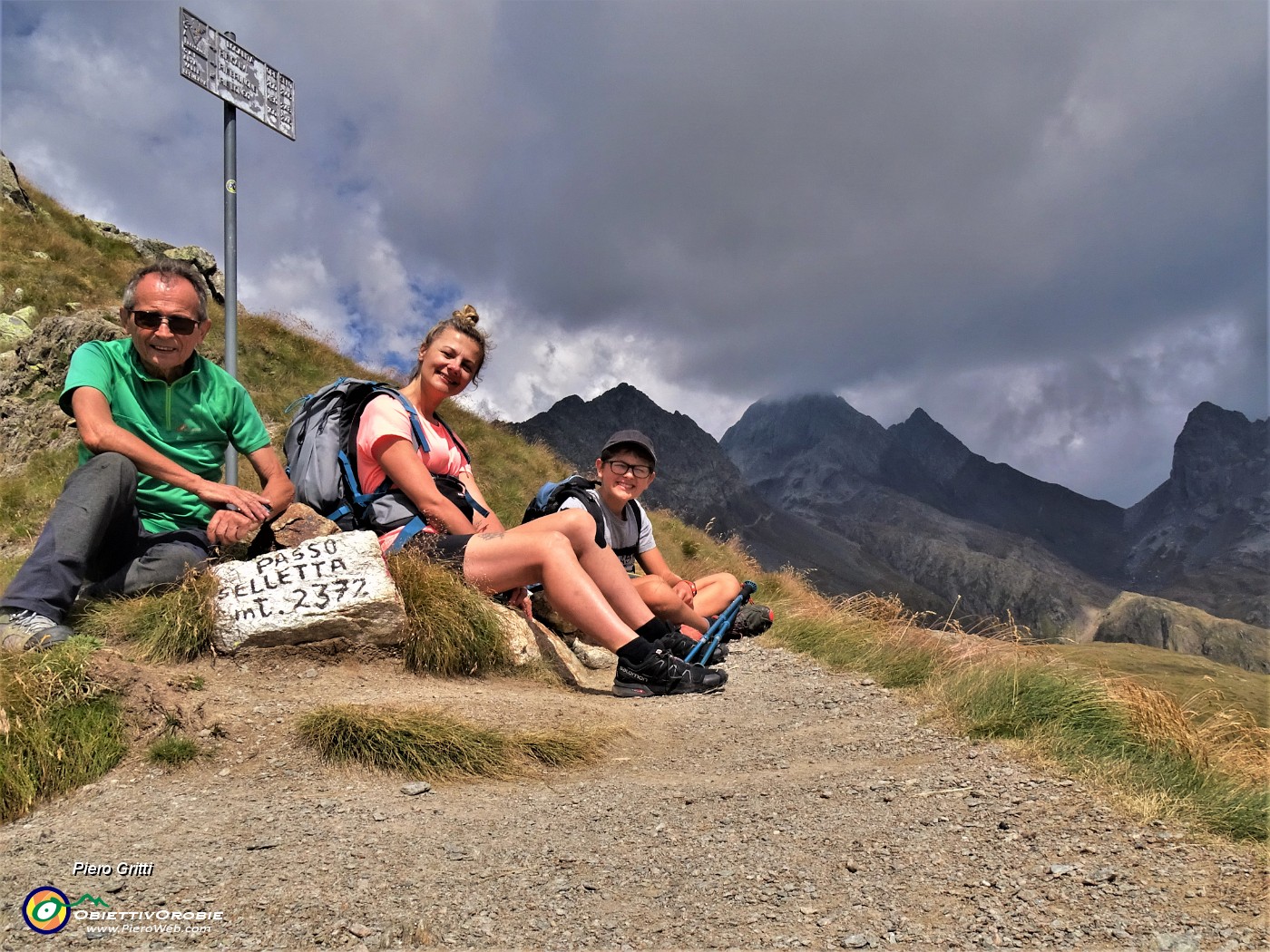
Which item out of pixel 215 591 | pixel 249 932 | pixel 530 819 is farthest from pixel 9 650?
pixel 530 819

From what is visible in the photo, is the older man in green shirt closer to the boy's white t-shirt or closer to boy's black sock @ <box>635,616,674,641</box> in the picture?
the boy's white t-shirt

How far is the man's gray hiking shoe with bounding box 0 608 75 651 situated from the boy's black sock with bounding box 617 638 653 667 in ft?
9.82

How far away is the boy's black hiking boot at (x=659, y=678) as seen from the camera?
479 cm

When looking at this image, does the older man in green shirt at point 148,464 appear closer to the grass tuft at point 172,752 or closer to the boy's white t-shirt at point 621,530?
the grass tuft at point 172,752

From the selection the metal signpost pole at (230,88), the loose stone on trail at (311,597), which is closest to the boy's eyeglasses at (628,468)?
the loose stone on trail at (311,597)

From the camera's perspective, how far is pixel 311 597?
463cm

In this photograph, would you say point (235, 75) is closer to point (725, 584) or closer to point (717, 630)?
point (725, 584)

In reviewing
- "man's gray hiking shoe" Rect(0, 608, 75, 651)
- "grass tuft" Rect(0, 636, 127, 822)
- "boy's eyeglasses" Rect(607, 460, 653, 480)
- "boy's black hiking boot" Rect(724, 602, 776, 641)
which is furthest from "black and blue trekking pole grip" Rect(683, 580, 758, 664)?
"man's gray hiking shoe" Rect(0, 608, 75, 651)

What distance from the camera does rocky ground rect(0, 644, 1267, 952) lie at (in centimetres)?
217

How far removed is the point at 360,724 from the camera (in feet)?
11.6

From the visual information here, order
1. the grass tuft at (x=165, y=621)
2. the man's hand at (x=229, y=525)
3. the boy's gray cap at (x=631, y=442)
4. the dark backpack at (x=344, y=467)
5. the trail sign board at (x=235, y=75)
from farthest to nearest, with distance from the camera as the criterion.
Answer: the trail sign board at (x=235, y=75)
the boy's gray cap at (x=631, y=442)
the dark backpack at (x=344, y=467)
the man's hand at (x=229, y=525)
the grass tuft at (x=165, y=621)

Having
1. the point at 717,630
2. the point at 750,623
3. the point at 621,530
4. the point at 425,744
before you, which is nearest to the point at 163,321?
the point at 425,744

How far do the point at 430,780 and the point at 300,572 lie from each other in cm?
193

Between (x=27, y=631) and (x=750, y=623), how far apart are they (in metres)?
5.69
